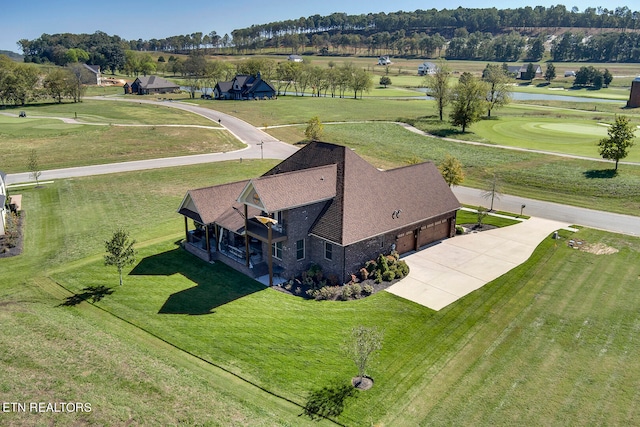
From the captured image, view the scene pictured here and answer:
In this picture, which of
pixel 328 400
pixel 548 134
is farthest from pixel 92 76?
pixel 328 400

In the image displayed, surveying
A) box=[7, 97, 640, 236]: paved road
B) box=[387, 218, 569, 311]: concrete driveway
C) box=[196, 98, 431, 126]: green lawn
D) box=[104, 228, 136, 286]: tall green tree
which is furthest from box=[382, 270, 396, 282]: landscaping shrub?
box=[196, 98, 431, 126]: green lawn

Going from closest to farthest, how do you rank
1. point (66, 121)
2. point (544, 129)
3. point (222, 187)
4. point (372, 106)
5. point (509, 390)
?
1. point (509, 390)
2. point (222, 187)
3. point (544, 129)
4. point (66, 121)
5. point (372, 106)

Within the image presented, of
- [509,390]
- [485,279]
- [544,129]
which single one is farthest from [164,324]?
[544,129]

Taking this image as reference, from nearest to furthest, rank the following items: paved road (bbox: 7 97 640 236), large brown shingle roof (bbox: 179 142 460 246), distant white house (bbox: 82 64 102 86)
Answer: large brown shingle roof (bbox: 179 142 460 246) → paved road (bbox: 7 97 640 236) → distant white house (bbox: 82 64 102 86)

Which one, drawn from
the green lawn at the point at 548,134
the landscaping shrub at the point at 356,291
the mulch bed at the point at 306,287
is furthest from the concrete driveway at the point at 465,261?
the green lawn at the point at 548,134

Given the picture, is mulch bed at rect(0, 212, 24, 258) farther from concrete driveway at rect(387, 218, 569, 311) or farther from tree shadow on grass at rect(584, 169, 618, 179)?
tree shadow on grass at rect(584, 169, 618, 179)

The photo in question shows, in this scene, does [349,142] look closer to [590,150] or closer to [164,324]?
[590,150]
